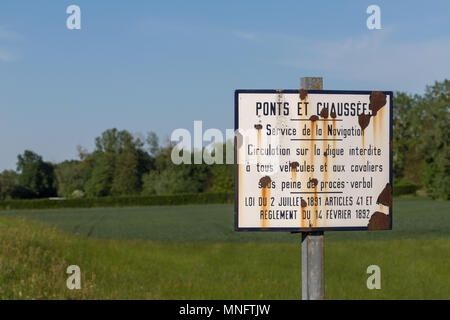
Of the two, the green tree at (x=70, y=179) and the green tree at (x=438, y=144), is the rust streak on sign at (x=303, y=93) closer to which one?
the green tree at (x=438, y=144)

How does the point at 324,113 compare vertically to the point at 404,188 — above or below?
above

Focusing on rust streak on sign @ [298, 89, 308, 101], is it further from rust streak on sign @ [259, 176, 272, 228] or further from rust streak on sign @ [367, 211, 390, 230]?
rust streak on sign @ [367, 211, 390, 230]

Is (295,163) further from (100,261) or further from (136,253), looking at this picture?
(136,253)

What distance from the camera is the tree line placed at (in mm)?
79375

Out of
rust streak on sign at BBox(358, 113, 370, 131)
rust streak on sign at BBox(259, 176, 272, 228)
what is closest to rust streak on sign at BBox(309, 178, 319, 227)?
rust streak on sign at BBox(259, 176, 272, 228)

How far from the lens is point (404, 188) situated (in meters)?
92.1

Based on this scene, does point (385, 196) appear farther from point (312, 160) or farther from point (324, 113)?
point (324, 113)

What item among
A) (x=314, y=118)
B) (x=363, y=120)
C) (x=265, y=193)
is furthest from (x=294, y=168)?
(x=363, y=120)

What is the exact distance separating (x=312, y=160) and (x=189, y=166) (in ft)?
319

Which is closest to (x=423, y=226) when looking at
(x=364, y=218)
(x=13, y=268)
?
(x=13, y=268)

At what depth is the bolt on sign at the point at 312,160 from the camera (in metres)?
5.05

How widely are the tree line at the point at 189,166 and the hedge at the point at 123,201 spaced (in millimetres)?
11060

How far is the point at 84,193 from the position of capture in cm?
12750

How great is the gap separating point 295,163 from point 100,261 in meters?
13.7
